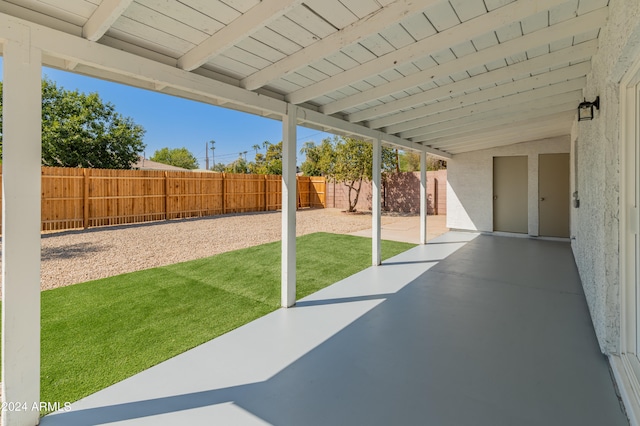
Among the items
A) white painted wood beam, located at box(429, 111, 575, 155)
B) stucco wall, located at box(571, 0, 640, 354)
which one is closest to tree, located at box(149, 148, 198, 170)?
white painted wood beam, located at box(429, 111, 575, 155)

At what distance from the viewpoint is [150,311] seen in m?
3.87

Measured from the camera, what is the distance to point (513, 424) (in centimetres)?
205

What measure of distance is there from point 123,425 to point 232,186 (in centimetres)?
1467

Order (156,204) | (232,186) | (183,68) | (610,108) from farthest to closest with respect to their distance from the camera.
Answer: (232,186), (156,204), (183,68), (610,108)

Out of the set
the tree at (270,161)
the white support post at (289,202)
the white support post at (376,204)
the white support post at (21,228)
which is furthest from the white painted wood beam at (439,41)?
the tree at (270,161)

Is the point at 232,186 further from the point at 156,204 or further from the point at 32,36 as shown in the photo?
the point at 32,36

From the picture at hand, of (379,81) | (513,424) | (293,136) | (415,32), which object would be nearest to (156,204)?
(293,136)

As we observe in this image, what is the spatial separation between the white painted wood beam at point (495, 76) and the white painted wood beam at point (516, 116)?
153 centimetres

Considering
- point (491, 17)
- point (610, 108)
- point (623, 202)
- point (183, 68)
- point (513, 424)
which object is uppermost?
point (491, 17)

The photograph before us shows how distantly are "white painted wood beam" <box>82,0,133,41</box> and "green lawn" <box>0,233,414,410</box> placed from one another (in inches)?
102

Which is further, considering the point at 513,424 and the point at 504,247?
the point at 504,247

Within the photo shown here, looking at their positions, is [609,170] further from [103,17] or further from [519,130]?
[519,130]

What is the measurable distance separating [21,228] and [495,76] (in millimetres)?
4596

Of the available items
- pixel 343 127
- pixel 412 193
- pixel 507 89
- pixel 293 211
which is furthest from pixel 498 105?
pixel 412 193
